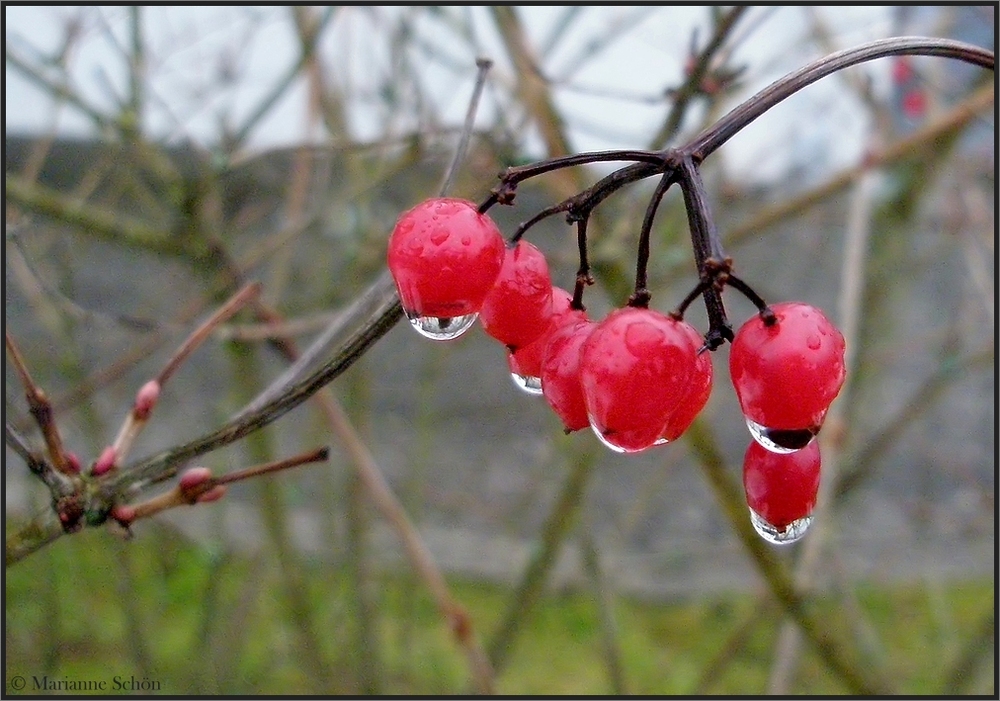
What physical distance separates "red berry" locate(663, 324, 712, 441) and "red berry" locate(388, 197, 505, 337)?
0.43 feet

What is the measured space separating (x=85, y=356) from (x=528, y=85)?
8.92 feet

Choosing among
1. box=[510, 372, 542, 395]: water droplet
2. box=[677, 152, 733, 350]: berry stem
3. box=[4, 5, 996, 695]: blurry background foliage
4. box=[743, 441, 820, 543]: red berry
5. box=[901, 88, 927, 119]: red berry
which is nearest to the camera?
box=[677, 152, 733, 350]: berry stem

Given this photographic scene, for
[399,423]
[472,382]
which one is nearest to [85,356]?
[399,423]

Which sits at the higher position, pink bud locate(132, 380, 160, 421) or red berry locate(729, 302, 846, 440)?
pink bud locate(132, 380, 160, 421)

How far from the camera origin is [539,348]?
24.3 inches

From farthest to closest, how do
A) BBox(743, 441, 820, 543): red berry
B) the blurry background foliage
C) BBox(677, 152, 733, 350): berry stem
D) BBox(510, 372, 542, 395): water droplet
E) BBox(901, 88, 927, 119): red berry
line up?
BBox(901, 88, 927, 119): red berry, the blurry background foliage, BBox(510, 372, 542, 395): water droplet, BBox(743, 441, 820, 543): red berry, BBox(677, 152, 733, 350): berry stem

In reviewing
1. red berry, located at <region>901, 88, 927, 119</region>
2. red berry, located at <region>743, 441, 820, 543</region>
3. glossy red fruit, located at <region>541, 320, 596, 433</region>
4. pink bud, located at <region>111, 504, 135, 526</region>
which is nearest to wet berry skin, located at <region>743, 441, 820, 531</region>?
red berry, located at <region>743, 441, 820, 543</region>

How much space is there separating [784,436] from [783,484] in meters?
0.06

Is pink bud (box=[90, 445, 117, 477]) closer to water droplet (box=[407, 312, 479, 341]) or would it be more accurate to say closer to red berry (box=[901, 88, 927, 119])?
water droplet (box=[407, 312, 479, 341])

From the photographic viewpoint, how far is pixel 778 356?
19.3 inches

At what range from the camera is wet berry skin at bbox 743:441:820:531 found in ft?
1.81

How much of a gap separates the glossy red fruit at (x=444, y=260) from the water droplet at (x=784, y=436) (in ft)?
0.63

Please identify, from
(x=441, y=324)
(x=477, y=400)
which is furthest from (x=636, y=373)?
(x=477, y=400)

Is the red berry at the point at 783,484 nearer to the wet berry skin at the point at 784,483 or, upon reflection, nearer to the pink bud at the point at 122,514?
the wet berry skin at the point at 784,483
